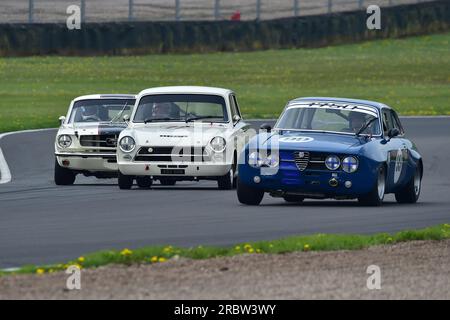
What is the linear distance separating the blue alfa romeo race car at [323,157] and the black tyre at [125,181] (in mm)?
2694

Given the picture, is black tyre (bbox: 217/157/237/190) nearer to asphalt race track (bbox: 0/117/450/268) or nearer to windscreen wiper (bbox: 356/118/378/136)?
asphalt race track (bbox: 0/117/450/268)

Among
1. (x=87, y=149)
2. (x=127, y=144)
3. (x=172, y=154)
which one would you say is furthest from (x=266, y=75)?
(x=172, y=154)

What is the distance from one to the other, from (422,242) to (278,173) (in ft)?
12.6

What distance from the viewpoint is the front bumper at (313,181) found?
17484mm

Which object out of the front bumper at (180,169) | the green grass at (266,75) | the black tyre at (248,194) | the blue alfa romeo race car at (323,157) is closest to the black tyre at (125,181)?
the front bumper at (180,169)

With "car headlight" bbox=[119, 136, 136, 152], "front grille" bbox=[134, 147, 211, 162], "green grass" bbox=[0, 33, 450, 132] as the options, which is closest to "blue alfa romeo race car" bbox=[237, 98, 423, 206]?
"front grille" bbox=[134, 147, 211, 162]

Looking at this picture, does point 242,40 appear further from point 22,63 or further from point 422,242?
point 422,242

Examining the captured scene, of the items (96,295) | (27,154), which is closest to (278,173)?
(96,295)

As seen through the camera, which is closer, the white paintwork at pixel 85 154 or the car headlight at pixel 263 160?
the car headlight at pixel 263 160

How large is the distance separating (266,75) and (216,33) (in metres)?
2.21

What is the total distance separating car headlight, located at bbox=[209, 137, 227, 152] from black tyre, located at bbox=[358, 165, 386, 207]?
270cm

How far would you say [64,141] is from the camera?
21.9 metres

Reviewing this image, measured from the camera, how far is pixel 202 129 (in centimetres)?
2044

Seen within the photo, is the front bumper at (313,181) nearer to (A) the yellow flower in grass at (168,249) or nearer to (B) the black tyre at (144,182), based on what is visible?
(B) the black tyre at (144,182)
